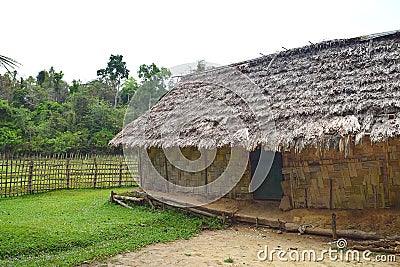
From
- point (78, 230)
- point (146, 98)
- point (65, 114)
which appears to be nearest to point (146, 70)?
point (65, 114)

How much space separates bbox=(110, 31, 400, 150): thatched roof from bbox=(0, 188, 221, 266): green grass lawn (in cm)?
169

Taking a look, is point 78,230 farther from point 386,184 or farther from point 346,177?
point 386,184

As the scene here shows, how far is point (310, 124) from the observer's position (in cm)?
612

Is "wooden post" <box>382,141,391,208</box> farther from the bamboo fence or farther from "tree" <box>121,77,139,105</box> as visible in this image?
"tree" <box>121,77,139,105</box>

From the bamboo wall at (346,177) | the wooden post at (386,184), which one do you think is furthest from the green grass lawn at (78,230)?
the wooden post at (386,184)

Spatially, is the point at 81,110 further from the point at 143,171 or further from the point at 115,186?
the point at 143,171

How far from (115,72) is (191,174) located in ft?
76.3

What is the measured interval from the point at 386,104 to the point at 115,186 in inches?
388

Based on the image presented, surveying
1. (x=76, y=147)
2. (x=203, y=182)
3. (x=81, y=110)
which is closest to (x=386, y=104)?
(x=203, y=182)

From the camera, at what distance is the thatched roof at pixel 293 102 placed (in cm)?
580

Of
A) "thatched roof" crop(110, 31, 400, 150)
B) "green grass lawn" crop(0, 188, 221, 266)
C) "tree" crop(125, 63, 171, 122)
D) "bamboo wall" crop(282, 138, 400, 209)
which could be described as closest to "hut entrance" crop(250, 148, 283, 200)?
"bamboo wall" crop(282, 138, 400, 209)

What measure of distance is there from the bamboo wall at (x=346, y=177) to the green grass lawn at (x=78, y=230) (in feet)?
5.80

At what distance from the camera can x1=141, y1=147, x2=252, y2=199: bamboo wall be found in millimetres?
7719

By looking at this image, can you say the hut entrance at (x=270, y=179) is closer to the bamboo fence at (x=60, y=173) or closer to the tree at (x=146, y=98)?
the tree at (x=146, y=98)
